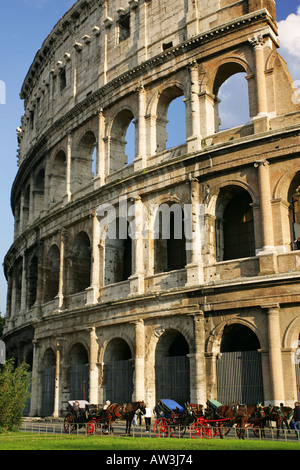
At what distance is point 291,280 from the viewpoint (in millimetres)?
16969

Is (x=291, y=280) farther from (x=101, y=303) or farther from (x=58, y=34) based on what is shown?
(x=58, y=34)

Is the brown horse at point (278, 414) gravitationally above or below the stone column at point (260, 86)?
below

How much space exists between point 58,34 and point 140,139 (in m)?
12.3

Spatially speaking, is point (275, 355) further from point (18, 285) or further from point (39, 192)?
point (18, 285)

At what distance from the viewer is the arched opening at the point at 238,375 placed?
57.1 ft

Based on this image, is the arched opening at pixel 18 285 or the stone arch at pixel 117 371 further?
the arched opening at pixel 18 285

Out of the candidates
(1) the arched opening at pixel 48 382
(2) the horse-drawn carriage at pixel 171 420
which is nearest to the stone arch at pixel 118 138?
(1) the arched opening at pixel 48 382

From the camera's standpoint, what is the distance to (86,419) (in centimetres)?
1667

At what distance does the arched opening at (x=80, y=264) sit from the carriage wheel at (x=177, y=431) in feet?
39.9

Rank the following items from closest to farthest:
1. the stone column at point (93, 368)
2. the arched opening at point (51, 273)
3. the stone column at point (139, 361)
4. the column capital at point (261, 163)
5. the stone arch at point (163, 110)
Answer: the column capital at point (261, 163) < the stone column at point (139, 361) < the stone column at point (93, 368) < the stone arch at point (163, 110) < the arched opening at point (51, 273)

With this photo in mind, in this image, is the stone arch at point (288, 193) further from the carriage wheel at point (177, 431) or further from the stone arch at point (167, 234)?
the carriage wheel at point (177, 431)

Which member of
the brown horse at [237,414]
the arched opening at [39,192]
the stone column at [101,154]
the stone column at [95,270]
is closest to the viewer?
the brown horse at [237,414]

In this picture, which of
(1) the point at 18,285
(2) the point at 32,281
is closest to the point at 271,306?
(2) the point at 32,281

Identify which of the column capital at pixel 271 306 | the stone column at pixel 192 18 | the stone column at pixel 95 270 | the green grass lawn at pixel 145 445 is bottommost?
the green grass lawn at pixel 145 445
